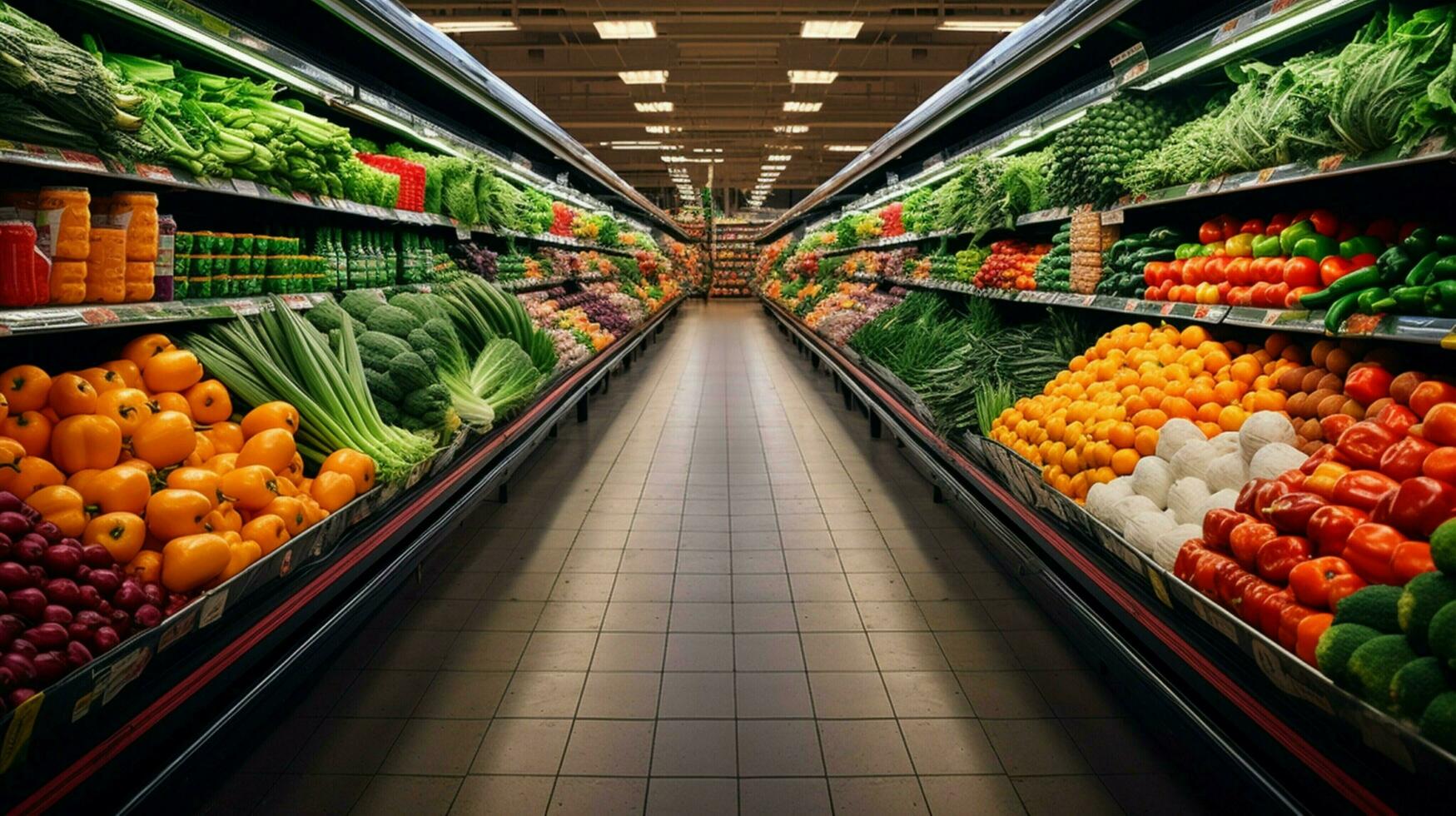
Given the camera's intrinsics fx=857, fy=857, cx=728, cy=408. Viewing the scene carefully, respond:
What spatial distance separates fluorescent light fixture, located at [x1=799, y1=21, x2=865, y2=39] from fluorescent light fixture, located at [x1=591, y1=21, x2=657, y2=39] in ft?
6.18

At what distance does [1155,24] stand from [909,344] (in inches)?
102

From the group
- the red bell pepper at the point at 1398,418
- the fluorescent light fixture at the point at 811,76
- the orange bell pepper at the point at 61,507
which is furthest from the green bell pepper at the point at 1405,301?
the fluorescent light fixture at the point at 811,76

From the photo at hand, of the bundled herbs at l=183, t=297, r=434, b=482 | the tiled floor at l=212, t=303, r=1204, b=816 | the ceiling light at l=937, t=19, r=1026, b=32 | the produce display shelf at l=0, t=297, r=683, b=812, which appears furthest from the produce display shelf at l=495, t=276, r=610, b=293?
the ceiling light at l=937, t=19, r=1026, b=32

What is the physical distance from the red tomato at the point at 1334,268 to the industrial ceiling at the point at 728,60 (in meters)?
8.78

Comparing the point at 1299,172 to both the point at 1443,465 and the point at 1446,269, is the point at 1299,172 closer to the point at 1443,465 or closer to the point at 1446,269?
the point at 1446,269

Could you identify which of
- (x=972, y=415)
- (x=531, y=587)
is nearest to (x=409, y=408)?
(x=531, y=587)

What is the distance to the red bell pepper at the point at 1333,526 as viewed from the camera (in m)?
1.56

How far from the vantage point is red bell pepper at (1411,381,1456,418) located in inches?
71.1

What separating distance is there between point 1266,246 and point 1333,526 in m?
1.46

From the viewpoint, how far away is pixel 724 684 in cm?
274

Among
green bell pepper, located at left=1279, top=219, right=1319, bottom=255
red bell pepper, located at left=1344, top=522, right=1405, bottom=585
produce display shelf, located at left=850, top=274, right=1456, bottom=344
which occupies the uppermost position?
green bell pepper, located at left=1279, top=219, right=1319, bottom=255

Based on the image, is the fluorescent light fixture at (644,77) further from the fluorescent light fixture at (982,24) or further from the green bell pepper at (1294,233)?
the green bell pepper at (1294,233)

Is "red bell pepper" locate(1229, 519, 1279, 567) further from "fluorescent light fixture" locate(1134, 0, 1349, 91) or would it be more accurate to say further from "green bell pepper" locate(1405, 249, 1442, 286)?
"fluorescent light fixture" locate(1134, 0, 1349, 91)

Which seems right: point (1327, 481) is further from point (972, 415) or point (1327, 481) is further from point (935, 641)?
point (972, 415)
